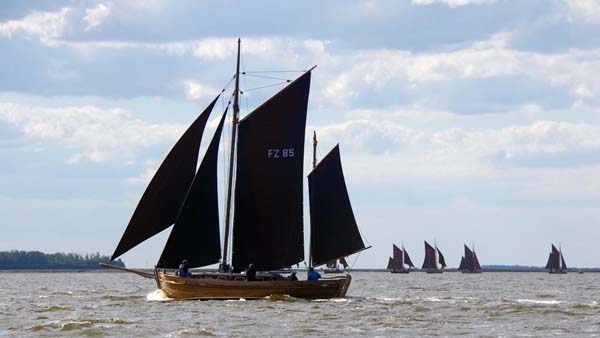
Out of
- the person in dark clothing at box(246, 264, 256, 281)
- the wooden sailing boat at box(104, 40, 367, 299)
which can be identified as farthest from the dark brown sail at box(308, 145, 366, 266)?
the person in dark clothing at box(246, 264, 256, 281)

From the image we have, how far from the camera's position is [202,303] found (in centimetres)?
6147

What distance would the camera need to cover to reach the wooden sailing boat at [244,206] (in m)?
62.8

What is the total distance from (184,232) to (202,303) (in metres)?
4.07

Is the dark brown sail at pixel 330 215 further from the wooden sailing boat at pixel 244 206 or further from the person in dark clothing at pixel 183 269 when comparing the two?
the person in dark clothing at pixel 183 269

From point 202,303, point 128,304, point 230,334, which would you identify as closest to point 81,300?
point 128,304

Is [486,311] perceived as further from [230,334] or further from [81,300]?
Answer: [81,300]

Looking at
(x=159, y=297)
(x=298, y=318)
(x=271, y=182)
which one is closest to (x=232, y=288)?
(x=271, y=182)

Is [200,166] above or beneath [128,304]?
above

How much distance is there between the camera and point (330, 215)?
66.9 metres

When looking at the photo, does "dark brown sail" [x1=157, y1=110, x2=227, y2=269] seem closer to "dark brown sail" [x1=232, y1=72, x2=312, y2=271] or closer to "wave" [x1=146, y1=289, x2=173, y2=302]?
"dark brown sail" [x1=232, y1=72, x2=312, y2=271]

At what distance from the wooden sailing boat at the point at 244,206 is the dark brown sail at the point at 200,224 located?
53 millimetres

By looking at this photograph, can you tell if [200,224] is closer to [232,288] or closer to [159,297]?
[232,288]

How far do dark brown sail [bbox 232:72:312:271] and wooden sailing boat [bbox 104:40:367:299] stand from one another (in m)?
0.05

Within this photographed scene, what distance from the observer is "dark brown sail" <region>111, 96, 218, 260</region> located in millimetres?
61906
